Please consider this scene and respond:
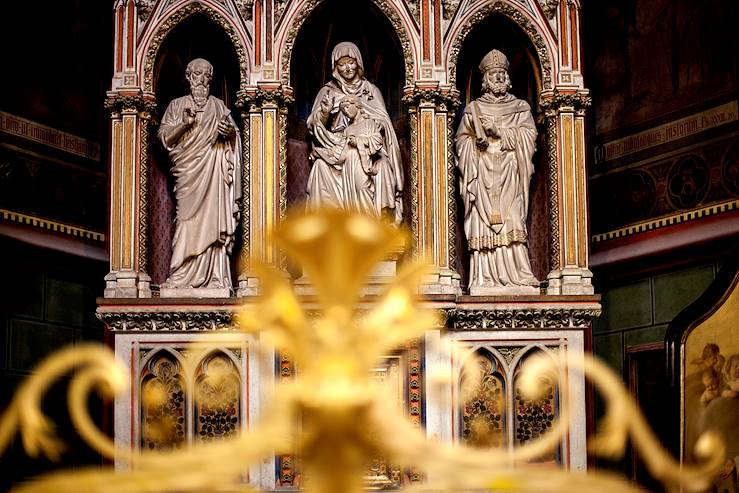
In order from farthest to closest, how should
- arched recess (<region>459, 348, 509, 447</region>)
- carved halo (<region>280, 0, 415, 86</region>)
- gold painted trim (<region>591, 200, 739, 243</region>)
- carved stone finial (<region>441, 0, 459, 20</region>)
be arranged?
gold painted trim (<region>591, 200, 739, 243</region>) < carved stone finial (<region>441, 0, 459, 20</region>) < carved halo (<region>280, 0, 415, 86</region>) < arched recess (<region>459, 348, 509, 447</region>)

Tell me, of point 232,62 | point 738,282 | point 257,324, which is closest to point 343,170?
point 232,62

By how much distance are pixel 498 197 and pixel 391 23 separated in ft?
6.15

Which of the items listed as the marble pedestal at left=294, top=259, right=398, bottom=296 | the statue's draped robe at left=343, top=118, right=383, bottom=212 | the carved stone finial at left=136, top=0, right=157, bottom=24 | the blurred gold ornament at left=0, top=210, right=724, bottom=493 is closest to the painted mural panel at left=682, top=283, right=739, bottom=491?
the marble pedestal at left=294, top=259, right=398, bottom=296

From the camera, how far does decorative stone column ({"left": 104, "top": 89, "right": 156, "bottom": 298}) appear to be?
33.8ft

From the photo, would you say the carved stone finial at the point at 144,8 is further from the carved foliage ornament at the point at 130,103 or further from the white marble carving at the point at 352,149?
the white marble carving at the point at 352,149

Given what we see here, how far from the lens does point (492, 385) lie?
1016 centimetres

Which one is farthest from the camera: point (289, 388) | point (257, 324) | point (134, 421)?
point (134, 421)

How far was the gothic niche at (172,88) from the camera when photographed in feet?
35.3

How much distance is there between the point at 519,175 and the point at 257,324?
25.6ft

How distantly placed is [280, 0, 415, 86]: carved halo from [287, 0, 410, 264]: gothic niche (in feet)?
0.65

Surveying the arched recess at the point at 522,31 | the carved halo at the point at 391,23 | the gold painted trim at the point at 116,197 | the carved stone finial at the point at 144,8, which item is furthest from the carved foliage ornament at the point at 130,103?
the arched recess at the point at 522,31

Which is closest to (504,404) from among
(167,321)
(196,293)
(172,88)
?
(196,293)

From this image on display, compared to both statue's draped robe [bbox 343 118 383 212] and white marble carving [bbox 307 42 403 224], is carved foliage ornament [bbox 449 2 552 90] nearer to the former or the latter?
white marble carving [bbox 307 42 403 224]

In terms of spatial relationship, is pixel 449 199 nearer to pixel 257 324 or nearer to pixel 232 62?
pixel 232 62
